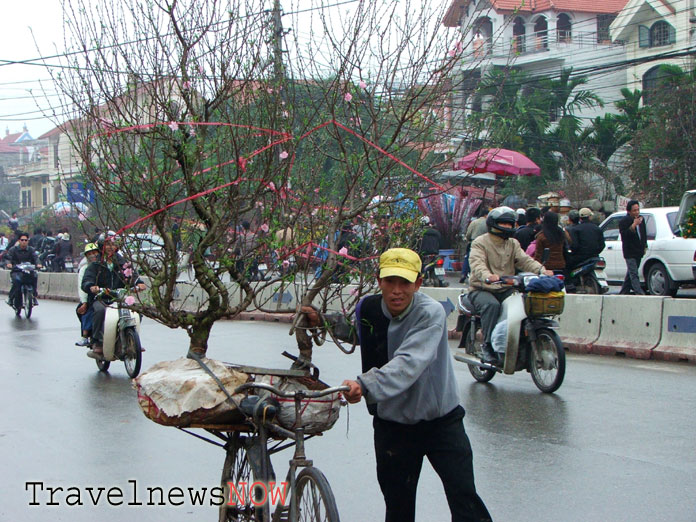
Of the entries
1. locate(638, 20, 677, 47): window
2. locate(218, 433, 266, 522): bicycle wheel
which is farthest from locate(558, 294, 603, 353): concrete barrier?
locate(638, 20, 677, 47): window

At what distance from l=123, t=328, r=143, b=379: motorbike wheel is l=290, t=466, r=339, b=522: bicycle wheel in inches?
264

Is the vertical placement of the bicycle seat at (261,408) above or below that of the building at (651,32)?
below

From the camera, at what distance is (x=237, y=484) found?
4297 millimetres

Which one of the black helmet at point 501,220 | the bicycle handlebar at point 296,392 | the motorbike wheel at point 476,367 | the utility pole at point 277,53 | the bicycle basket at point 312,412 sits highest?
the utility pole at point 277,53

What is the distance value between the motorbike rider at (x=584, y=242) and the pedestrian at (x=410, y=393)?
416 inches

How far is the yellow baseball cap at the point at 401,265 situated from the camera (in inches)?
144

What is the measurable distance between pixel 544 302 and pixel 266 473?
16.6 ft

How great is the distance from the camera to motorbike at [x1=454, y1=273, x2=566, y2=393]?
8.43 meters

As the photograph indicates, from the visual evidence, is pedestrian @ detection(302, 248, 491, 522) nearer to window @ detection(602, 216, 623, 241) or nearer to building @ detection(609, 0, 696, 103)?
window @ detection(602, 216, 623, 241)

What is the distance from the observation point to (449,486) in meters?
3.80

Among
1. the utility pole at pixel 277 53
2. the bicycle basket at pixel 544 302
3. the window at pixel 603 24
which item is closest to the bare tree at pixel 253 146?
the utility pole at pixel 277 53

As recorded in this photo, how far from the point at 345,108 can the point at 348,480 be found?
243cm

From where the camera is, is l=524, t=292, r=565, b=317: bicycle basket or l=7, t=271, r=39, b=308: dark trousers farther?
l=7, t=271, r=39, b=308: dark trousers

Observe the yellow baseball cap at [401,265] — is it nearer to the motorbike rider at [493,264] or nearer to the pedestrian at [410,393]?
the pedestrian at [410,393]
